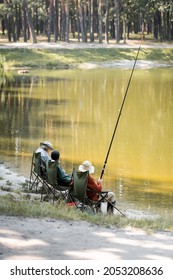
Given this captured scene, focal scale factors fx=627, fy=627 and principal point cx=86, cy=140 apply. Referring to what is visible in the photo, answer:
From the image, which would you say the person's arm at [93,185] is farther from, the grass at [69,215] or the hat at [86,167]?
the grass at [69,215]

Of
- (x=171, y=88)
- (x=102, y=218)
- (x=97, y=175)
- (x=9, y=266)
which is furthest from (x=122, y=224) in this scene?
(x=171, y=88)

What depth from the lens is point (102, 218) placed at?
29.5 feet

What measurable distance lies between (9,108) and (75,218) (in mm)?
19275

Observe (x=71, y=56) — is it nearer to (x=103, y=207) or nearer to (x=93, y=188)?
(x=103, y=207)

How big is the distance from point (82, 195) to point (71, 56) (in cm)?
4702

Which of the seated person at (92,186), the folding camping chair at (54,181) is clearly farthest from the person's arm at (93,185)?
the folding camping chair at (54,181)

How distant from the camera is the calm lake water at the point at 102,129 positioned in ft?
47.8

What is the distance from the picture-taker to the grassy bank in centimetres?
5388

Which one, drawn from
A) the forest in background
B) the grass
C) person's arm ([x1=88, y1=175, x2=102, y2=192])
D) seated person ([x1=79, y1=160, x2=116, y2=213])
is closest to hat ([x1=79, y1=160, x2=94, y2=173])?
seated person ([x1=79, y1=160, x2=116, y2=213])

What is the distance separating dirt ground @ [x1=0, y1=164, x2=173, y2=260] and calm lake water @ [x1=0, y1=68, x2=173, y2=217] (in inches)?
155

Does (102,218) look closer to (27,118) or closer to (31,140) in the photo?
(31,140)

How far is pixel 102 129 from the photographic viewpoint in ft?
71.6

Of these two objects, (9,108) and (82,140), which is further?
(9,108)

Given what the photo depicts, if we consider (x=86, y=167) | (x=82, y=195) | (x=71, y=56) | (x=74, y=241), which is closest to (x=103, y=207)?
(x=82, y=195)
